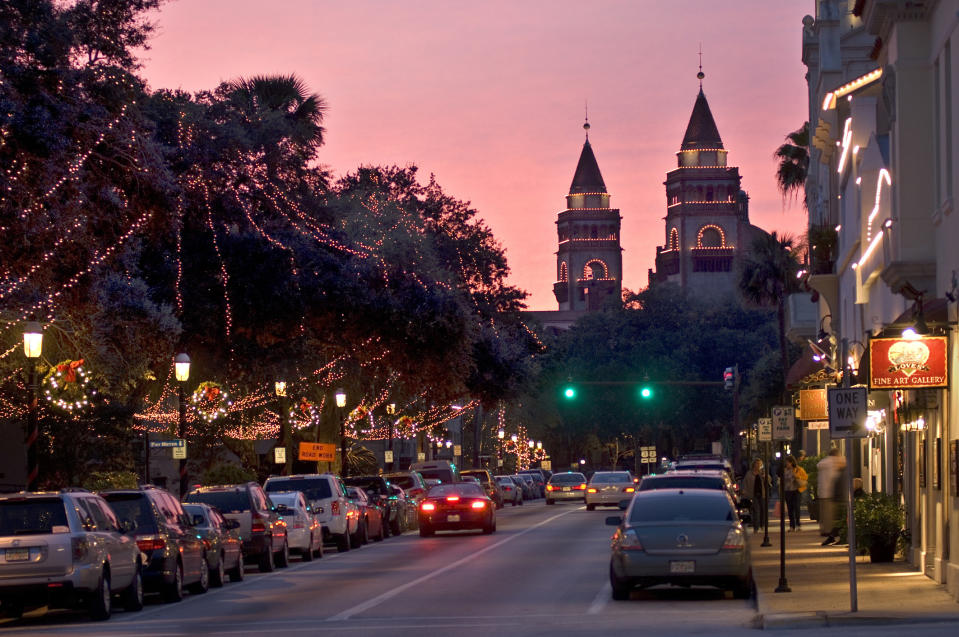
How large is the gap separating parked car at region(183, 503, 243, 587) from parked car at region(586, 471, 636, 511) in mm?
32406

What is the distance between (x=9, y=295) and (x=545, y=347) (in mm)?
34400

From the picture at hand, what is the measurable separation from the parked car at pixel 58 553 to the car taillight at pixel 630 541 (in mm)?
6367

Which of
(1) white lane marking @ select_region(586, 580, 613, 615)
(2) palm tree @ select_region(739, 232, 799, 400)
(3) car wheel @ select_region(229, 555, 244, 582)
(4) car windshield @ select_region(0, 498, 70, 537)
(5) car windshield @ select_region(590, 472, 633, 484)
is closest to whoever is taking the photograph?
(1) white lane marking @ select_region(586, 580, 613, 615)

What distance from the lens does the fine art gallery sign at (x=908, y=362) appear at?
67.1ft

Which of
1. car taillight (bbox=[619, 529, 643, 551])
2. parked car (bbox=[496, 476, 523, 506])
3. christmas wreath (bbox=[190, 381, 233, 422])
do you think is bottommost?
parked car (bbox=[496, 476, 523, 506])

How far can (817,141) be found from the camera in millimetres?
41031

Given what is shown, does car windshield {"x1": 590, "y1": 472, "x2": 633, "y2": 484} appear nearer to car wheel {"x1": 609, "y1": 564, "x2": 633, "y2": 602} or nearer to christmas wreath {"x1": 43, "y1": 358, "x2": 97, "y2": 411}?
christmas wreath {"x1": 43, "y1": 358, "x2": 97, "y2": 411}

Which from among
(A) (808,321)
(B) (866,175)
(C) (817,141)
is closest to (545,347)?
(A) (808,321)

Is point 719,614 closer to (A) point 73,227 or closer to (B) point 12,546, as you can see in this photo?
(B) point 12,546

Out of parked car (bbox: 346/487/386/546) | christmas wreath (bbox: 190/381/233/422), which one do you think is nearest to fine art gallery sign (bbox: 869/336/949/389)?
Result: parked car (bbox: 346/487/386/546)

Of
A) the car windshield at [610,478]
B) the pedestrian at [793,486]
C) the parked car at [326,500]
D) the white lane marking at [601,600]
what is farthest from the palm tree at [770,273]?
the white lane marking at [601,600]

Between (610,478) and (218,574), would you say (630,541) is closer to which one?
(218,574)

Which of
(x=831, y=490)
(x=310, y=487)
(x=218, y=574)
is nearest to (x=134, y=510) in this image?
(x=218, y=574)

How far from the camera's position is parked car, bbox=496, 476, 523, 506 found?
243ft
